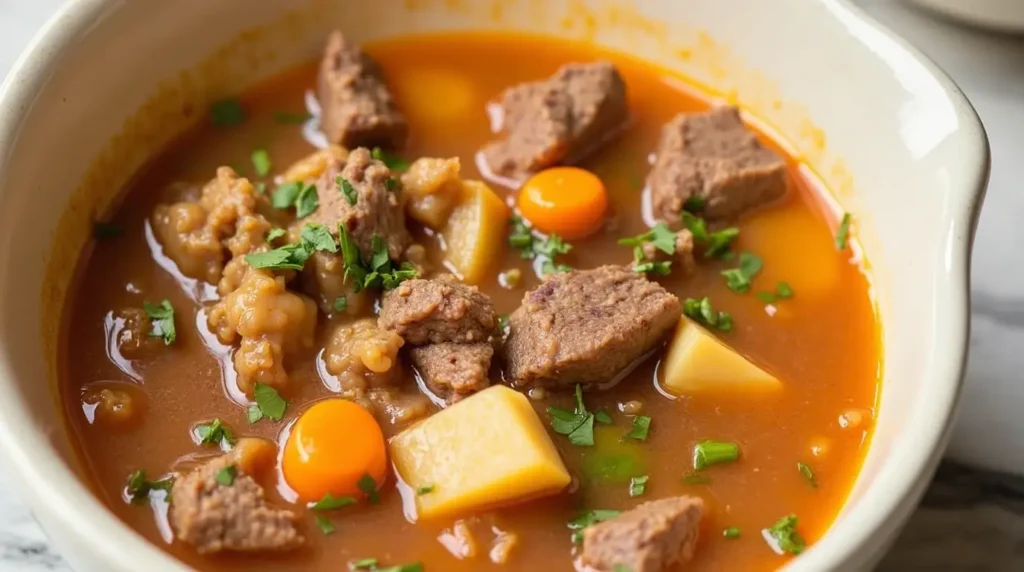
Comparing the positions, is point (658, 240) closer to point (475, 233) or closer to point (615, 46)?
point (475, 233)

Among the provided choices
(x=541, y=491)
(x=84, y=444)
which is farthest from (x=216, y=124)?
(x=541, y=491)

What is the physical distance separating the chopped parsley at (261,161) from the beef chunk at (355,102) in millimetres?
247

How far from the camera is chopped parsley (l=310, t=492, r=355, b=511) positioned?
114 inches

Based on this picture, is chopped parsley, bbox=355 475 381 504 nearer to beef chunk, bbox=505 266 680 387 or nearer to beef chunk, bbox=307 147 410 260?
beef chunk, bbox=505 266 680 387

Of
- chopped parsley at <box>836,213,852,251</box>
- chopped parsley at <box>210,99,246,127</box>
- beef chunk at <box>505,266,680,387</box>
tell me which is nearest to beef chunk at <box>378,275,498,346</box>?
beef chunk at <box>505,266,680,387</box>

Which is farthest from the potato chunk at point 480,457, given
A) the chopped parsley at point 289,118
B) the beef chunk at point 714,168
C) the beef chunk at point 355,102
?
the chopped parsley at point 289,118

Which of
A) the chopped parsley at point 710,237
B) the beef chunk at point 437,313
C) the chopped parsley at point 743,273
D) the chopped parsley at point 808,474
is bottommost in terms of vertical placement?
the chopped parsley at point 808,474

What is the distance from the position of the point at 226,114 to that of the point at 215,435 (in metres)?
1.47

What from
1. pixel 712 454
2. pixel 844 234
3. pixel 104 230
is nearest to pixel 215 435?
pixel 104 230

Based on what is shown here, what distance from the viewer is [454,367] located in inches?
122

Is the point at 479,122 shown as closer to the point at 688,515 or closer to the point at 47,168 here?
the point at 47,168

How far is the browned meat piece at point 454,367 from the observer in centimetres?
307

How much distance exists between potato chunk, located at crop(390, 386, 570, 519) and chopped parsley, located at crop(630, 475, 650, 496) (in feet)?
0.68

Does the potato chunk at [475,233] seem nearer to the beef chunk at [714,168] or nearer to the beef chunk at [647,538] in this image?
the beef chunk at [714,168]
